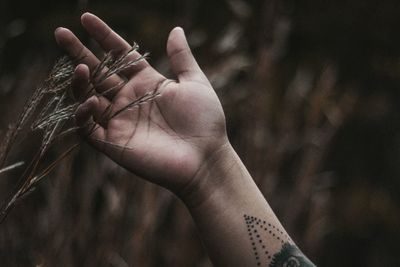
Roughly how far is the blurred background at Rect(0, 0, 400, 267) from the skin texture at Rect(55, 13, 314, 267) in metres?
0.23

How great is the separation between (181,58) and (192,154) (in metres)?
0.23

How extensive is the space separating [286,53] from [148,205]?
119 inches

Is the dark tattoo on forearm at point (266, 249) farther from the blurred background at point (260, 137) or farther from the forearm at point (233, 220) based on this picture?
the blurred background at point (260, 137)

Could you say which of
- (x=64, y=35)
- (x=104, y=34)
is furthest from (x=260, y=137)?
(x=64, y=35)

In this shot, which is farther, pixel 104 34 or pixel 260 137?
pixel 260 137

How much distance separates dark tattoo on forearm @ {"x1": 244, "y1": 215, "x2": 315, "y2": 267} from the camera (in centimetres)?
198

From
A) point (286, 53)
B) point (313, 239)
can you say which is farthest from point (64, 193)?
point (286, 53)

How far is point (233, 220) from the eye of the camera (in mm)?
1985

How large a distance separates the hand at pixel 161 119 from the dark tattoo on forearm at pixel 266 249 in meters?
0.17

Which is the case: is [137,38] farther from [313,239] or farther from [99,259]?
[99,259]

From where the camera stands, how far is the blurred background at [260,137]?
2.53 meters

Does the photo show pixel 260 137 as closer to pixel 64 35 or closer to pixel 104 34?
pixel 104 34

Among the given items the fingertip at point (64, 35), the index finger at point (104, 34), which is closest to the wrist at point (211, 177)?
the index finger at point (104, 34)

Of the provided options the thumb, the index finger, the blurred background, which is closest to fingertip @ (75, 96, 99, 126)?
the blurred background
